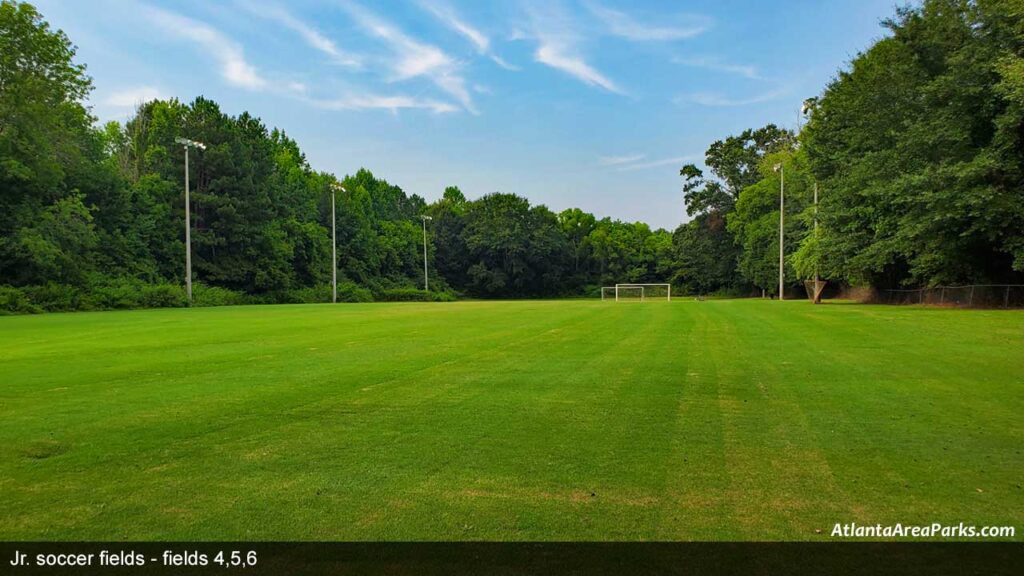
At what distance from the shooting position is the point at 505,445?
5633 millimetres

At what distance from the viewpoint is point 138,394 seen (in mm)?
8211

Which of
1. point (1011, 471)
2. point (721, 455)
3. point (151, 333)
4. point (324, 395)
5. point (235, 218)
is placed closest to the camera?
point (1011, 471)

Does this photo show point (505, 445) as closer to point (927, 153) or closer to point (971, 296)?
point (927, 153)

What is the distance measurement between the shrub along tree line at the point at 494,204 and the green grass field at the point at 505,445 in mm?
19785

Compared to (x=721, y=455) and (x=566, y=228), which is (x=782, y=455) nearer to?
(x=721, y=455)
